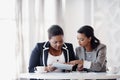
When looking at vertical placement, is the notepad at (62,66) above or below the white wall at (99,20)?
below

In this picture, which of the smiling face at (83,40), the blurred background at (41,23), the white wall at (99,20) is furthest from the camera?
the white wall at (99,20)

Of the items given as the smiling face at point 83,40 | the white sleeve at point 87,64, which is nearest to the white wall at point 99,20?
the smiling face at point 83,40

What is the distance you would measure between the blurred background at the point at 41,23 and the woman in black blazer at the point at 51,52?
1186mm

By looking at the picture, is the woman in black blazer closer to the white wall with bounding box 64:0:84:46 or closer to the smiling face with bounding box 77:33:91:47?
the smiling face with bounding box 77:33:91:47

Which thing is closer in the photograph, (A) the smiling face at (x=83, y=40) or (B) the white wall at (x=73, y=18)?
(A) the smiling face at (x=83, y=40)

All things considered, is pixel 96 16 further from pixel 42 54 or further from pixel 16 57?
pixel 42 54

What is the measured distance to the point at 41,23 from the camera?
14.5 ft

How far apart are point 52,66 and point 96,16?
6.39 ft

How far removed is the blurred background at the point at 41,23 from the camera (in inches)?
164

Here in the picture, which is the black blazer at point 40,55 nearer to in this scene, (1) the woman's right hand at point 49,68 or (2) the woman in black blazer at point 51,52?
(2) the woman in black blazer at point 51,52

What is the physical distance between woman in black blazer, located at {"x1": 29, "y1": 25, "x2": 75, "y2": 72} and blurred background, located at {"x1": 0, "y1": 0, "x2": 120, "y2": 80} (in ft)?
3.89

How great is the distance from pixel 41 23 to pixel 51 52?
1.42m

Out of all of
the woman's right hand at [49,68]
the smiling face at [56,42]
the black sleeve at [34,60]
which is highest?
the smiling face at [56,42]

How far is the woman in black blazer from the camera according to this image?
2.99 meters
